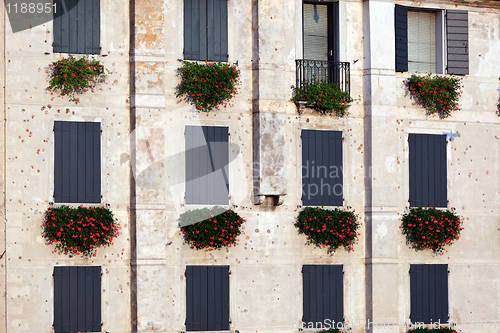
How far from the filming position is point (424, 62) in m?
18.9

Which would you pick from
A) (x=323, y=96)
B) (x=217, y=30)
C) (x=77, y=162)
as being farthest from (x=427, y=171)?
(x=77, y=162)

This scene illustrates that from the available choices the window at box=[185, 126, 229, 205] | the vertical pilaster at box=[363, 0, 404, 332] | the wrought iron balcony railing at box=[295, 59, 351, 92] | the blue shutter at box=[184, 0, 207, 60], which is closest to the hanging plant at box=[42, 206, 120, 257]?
the window at box=[185, 126, 229, 205]

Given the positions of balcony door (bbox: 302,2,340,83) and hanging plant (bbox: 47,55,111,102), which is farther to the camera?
balcony door (bbox: 302,2,340,83)

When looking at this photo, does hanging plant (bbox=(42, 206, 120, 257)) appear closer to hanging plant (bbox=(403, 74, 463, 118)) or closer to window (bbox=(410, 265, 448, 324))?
window (bbox=(410, 265, 448, 324))

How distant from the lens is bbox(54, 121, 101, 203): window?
15680 millimetres

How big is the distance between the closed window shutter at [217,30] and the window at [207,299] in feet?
16.6

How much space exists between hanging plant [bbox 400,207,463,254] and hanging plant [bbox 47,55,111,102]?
8.21 m

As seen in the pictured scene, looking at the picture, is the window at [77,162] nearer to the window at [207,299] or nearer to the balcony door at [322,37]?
the window at [207,299]

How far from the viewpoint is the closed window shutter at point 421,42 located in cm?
1877

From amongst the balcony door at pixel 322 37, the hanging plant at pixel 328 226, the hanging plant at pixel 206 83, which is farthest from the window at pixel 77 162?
the balcony door at pixel 322 37

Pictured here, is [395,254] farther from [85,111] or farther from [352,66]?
[85,111]

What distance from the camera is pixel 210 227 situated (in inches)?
629

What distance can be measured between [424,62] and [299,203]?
5289mm

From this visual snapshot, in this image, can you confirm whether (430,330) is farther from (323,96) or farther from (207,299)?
(323,96)
